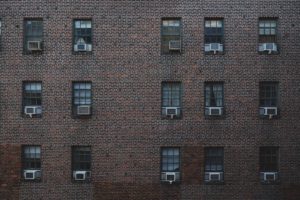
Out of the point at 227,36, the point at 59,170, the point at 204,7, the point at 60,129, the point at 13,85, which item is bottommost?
the point at 59,170

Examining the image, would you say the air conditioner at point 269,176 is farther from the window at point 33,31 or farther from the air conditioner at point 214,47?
the window at point 33,31

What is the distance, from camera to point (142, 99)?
68.3 ft

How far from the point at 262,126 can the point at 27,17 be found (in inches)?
509

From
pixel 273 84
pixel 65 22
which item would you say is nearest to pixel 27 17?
pixel 65 22

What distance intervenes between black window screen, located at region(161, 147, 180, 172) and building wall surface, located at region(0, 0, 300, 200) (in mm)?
340

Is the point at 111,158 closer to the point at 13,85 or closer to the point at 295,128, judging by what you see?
the point at 13,85

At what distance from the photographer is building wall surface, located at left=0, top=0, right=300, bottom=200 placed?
67.5ft

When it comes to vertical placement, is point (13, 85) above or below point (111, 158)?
above

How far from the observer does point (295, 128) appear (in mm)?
20703

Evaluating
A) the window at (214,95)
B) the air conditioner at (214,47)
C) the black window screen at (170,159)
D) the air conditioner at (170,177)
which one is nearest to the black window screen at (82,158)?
the black window screen at (170,159)

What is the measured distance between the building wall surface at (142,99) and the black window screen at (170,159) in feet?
1.12

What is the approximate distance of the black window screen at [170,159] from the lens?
20797mm

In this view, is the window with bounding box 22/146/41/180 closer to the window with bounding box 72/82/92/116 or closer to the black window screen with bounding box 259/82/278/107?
the window with bounding box 72/82/92/116

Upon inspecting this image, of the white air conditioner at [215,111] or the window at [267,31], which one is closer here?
the white air conditioner at [215,111]
